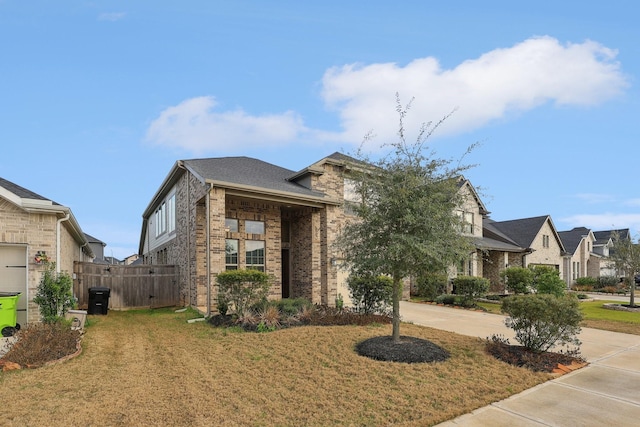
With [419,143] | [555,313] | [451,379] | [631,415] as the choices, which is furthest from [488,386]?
[419,143]

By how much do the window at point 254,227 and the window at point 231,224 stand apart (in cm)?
42

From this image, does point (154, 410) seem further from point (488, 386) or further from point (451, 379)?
point (488, 386)

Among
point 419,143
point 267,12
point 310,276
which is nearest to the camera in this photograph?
point 419,143

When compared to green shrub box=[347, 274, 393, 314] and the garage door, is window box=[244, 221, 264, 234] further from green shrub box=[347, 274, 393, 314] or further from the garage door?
the garage door

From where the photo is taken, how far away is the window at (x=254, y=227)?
1532 centimetres

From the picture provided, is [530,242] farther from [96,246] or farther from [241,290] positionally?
[96,246]

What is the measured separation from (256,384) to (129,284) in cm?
1161

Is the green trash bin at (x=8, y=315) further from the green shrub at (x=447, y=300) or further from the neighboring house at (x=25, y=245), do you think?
the green shrub at (x=447, y=300)

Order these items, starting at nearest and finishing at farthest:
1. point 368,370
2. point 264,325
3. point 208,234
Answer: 1. point 368,370
2. point 264,325
3. point 208,234

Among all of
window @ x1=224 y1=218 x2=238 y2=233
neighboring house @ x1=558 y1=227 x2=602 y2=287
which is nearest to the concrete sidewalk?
window @ x1=224 y1=218 x2=238 y2=233

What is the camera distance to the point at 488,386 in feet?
18.8

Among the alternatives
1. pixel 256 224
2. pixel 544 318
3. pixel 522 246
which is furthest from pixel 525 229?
pixel 544 318

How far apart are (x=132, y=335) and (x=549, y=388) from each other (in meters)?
9.24

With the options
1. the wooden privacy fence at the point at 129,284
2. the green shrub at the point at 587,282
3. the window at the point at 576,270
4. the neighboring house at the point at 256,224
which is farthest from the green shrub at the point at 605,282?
the wooden privacy fence at the point at 129,284
